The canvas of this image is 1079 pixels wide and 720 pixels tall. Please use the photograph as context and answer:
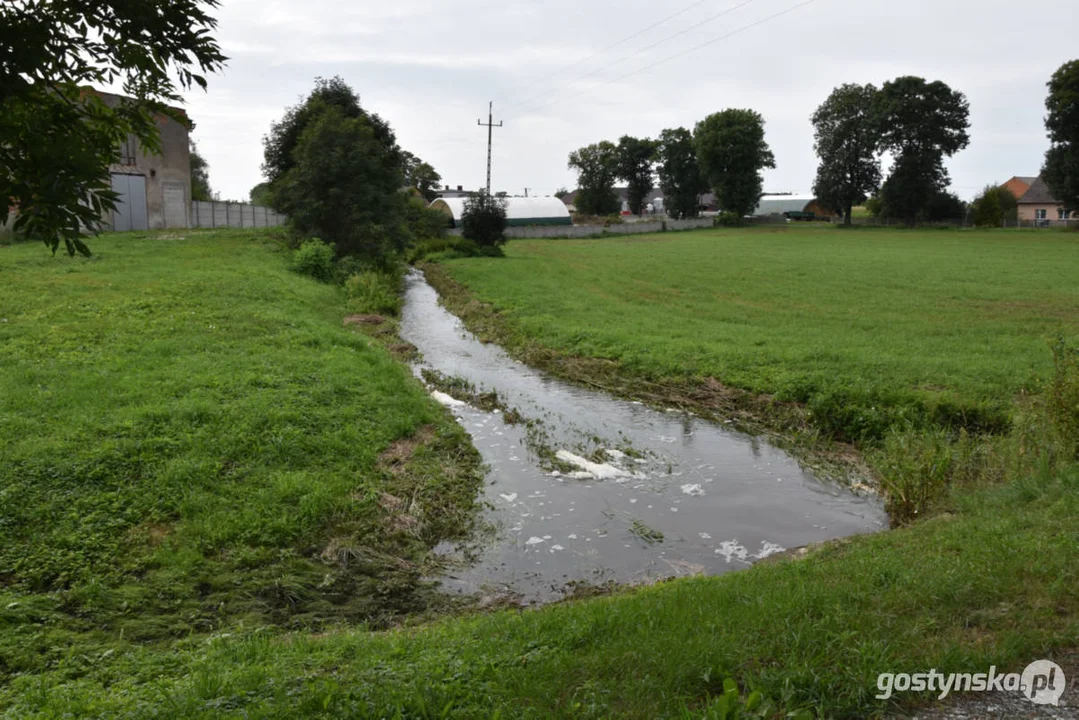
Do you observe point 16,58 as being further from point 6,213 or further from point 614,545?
point 614,545

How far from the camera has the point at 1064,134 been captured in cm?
6106

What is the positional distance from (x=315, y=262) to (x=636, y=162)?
84.4 m

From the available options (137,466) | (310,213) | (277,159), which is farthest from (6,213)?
(277,159)

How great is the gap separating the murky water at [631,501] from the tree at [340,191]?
72.4ft

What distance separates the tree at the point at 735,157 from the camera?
286ft

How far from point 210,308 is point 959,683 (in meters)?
18.0

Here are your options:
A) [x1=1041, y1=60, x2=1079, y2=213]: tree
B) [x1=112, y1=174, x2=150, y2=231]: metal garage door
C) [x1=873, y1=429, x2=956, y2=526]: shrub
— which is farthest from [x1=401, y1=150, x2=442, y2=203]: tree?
[x1=873, y1=429, x2=956, y2=526]: shrub

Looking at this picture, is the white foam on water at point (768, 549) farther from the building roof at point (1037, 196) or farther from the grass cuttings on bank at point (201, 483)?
the building roof at point (1037, 196)

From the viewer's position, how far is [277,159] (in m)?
43.2

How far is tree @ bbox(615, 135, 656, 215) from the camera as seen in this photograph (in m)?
106

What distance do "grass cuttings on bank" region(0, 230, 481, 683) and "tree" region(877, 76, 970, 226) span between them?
7401 centimetres

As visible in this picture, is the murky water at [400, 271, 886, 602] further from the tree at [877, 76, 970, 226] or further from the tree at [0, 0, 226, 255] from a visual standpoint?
the tree at [877, 76, 970, 226]

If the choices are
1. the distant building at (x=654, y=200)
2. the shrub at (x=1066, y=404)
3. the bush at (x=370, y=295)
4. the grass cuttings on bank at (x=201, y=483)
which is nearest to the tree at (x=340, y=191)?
the bush at (x=370, y=295)

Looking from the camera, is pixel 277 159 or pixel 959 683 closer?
pixel 959 683
